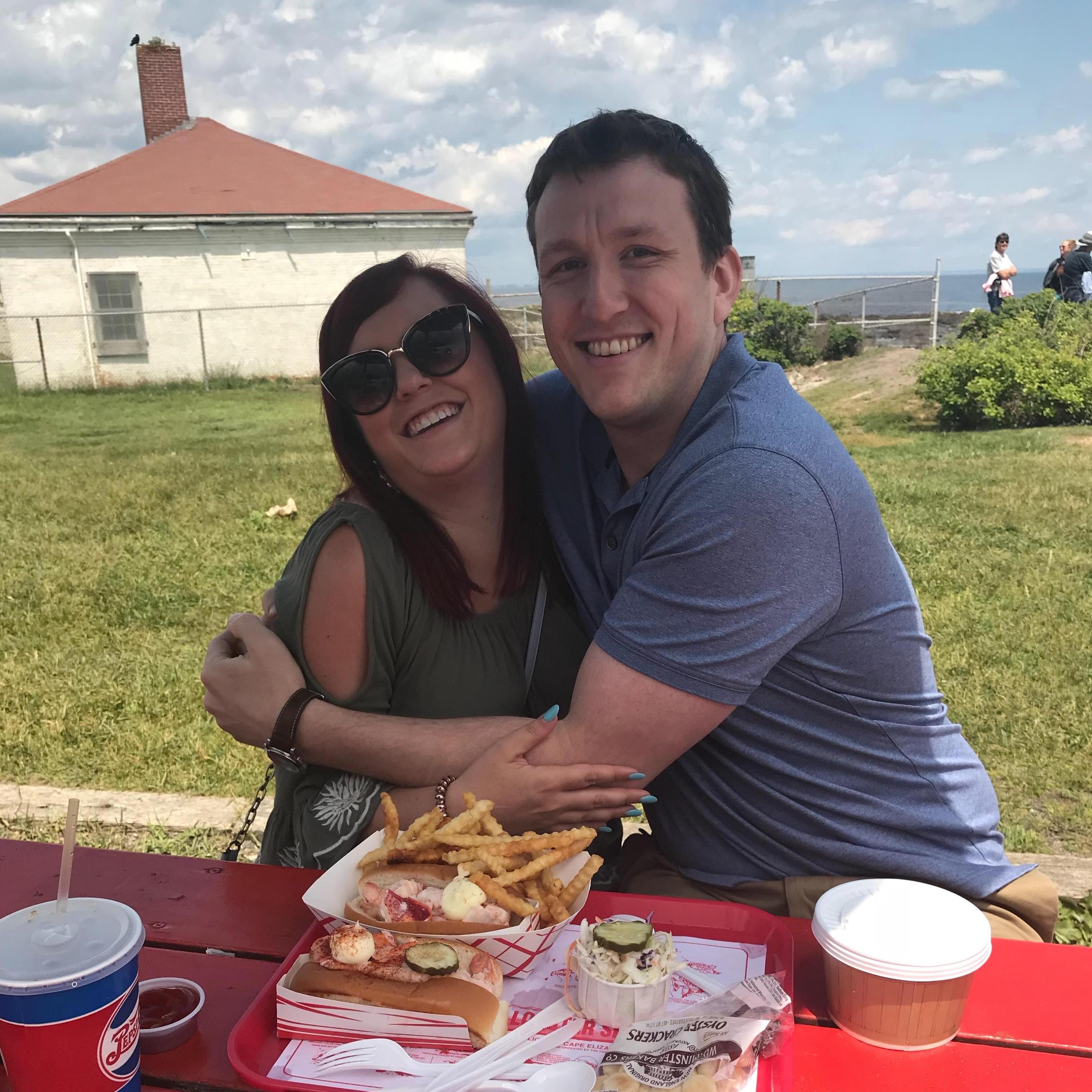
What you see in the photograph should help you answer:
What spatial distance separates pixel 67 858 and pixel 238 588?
20.4 feet

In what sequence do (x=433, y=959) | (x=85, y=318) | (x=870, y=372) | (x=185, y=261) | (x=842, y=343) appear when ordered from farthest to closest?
(x=185, y=261), (x=85, y=318), (x=842, y=343), (x=870, y=372), (x=433, y=959)

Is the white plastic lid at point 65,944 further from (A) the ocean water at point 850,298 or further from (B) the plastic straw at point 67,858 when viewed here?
(A) the ocean water at point 850,298

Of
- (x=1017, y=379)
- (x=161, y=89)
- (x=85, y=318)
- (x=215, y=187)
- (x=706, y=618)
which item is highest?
(x=161, y=89)

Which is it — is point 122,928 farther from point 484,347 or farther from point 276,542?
point 276,542

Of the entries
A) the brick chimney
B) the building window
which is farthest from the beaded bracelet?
the brick chimney

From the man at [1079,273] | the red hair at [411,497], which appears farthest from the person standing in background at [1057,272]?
the red hair at [411,497]

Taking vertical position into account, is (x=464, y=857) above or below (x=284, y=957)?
above

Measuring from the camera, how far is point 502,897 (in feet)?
5.13

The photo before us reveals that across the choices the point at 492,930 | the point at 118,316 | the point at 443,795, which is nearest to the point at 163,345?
the point at 118,316

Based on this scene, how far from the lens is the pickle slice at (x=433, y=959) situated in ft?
4.84

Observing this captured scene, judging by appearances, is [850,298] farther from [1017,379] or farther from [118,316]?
[118,316]

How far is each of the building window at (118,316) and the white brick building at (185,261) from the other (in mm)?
29

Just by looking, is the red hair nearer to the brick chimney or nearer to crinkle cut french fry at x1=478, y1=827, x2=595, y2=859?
crinkle cut french fry at x1=478, y1=827, x2=595, y2=859

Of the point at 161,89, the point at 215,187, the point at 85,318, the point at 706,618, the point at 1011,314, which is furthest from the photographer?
the point at 161,89
